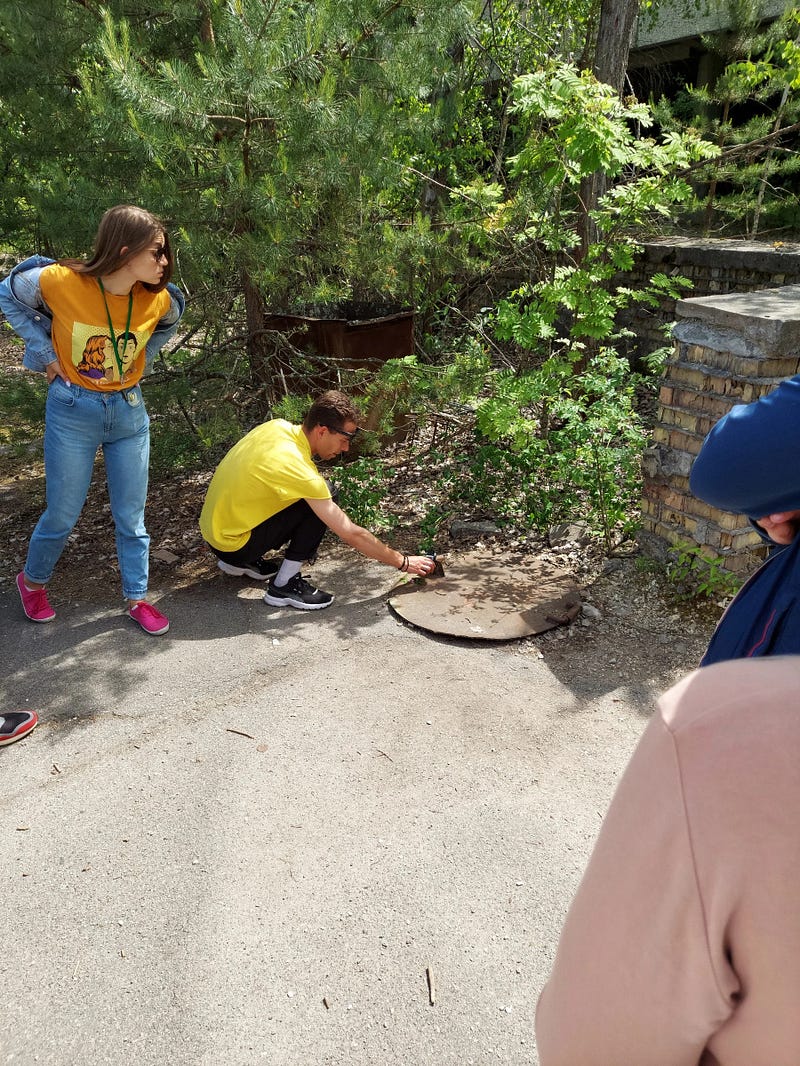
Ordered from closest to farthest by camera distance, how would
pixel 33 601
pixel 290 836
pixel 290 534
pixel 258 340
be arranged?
pixel 290 836
pixel 33 601
pixel 290 534
pixel 258 340

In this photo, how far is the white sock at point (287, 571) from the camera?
4.17 m

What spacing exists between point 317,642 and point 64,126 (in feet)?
9.73

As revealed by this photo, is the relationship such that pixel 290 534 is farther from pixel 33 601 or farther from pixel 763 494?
pixel 763 494

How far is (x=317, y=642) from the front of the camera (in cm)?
379

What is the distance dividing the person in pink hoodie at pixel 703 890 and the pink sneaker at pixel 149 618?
131 inches

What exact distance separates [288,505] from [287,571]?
360 millimetres

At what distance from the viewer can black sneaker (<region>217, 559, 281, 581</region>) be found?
4391mm

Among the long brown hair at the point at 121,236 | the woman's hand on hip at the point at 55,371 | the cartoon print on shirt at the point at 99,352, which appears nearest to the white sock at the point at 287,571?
the cartoon print on shirt at the point at 99,352

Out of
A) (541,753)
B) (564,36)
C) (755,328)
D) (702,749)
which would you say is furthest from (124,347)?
(564,36)

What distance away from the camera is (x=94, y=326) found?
3355 mm

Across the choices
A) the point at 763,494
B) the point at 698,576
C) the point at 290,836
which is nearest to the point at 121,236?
the point at 290,836

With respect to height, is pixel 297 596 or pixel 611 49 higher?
pixel 611 49

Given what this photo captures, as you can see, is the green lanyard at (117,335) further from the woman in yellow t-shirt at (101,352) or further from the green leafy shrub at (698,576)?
the green leafy shrub at (698,576)

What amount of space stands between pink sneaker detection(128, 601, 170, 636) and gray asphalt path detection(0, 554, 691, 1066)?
3.0 inches
